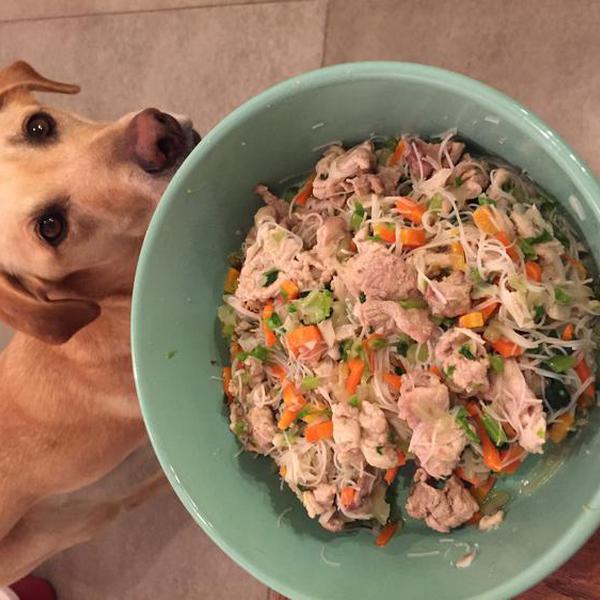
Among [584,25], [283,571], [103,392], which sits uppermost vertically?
[584,25]

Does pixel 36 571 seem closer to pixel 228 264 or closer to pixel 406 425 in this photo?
pixel 228 264

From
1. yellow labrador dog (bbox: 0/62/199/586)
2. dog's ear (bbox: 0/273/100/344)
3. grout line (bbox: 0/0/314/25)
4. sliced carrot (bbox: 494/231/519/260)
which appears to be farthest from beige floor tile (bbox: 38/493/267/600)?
grout line (bbox: 0/0/314/25)

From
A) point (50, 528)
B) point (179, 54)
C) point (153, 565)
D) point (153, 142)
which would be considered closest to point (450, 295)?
point (153, 142)

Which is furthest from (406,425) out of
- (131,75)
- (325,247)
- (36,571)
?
(36,571)

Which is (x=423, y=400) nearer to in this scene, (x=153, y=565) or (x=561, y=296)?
(x=561, y=296)

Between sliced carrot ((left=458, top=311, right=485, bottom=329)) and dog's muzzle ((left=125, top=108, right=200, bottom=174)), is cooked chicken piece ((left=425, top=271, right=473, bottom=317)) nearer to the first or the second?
sliced carrot ((left=458, top=311, right=485, bottom=329))

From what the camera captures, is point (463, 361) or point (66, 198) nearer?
point (463, 361)
